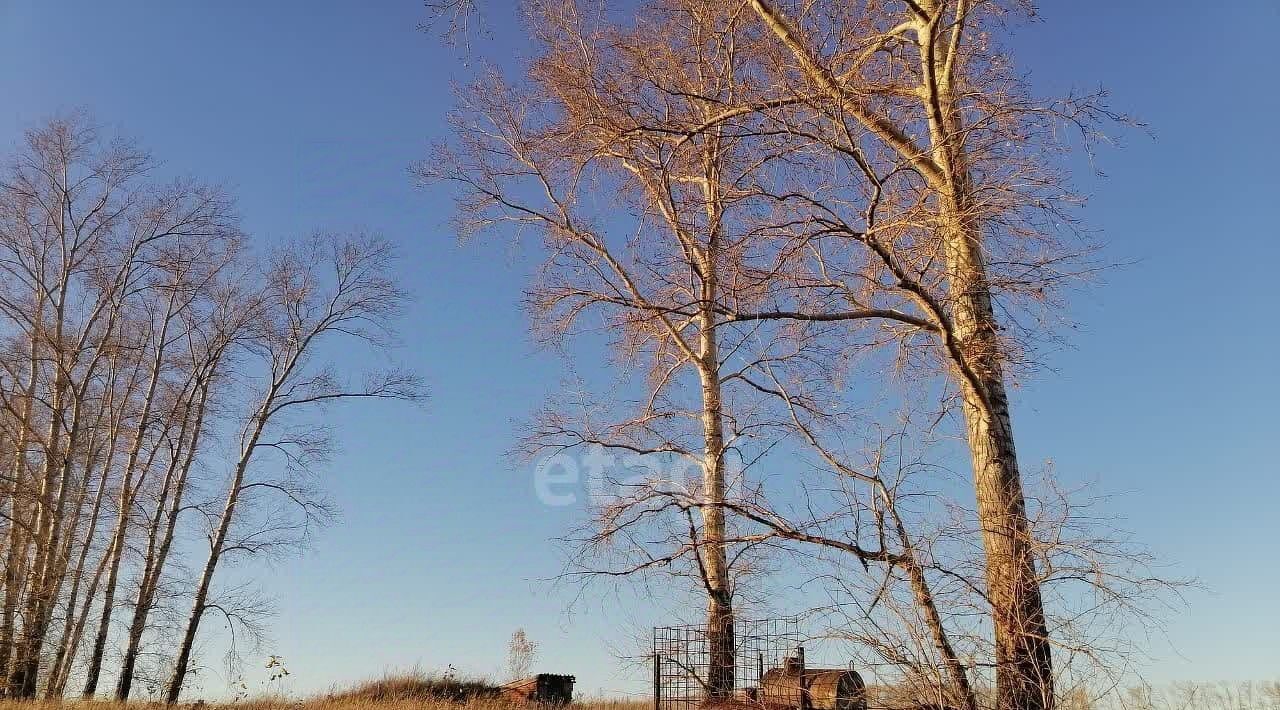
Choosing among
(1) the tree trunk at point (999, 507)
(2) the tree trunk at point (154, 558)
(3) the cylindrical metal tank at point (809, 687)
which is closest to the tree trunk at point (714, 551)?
(3) the cylindrical metal tank at point (809, 687)

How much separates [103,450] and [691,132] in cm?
1403

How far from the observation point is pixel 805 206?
21.5ft

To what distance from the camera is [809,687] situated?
8.68 metres

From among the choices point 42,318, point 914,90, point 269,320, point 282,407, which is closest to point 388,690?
point 282,407

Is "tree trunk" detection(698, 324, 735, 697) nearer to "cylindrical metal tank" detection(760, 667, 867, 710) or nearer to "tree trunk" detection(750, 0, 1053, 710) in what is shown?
"cylindrical metal tank" detection(760, 667, 867, 710)

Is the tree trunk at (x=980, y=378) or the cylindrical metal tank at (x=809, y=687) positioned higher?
the tree trunk at (x=980, y=378)

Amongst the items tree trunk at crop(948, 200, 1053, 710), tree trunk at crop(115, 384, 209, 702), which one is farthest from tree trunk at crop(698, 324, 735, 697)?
tree trunk at crop(115, 384, 209, 702)

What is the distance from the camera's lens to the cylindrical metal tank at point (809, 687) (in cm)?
806

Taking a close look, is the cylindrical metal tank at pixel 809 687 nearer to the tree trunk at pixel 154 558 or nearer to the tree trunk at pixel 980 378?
the tree trunk at pixel 980 378

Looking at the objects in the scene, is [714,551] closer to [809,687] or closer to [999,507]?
[809,687]

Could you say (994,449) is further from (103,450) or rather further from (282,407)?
(103,450)

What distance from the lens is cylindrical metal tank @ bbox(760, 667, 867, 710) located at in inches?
317

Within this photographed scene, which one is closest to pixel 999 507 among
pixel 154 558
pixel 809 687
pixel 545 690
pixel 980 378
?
pixel 980 378

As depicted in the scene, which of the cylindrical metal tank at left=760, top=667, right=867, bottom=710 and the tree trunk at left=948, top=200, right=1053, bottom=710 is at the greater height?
the tree trunk at left=948, top=200, right=1053, bottom=710
